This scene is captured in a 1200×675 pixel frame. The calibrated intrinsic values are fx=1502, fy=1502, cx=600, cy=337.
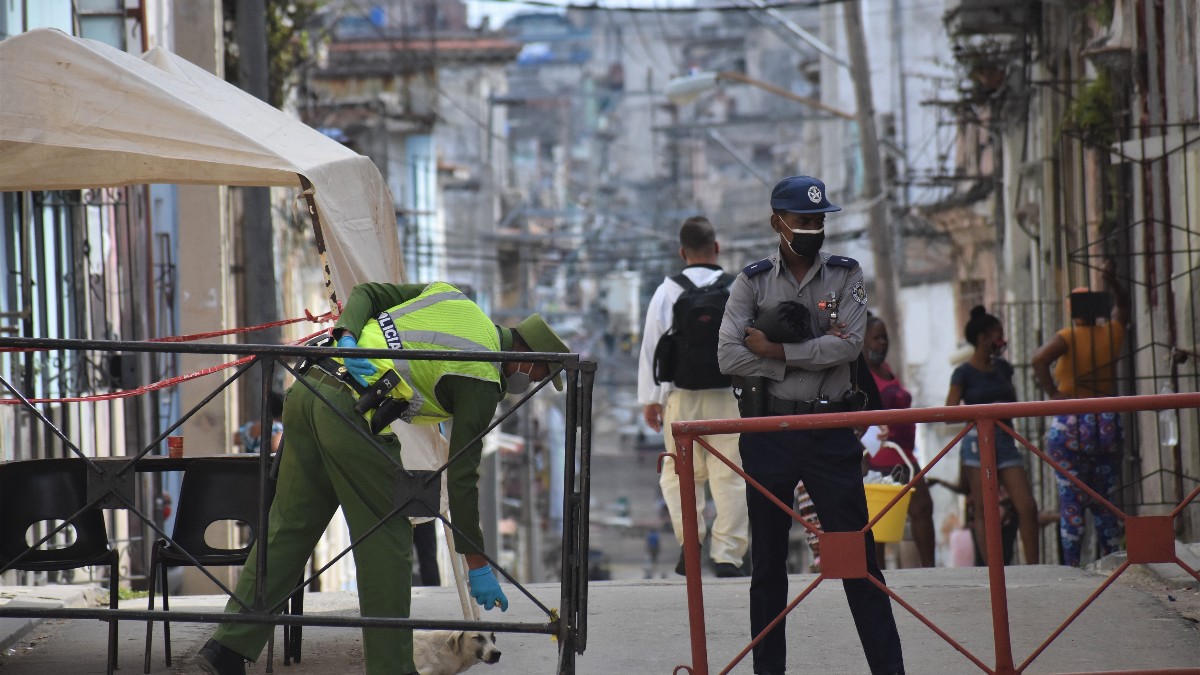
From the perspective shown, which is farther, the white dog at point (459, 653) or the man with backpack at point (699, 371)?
the man with backpack at point (699, 371)

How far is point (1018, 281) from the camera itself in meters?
19.7

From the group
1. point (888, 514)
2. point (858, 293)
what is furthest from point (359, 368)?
point (888, 514)

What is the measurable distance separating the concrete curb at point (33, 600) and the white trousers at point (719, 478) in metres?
3.33

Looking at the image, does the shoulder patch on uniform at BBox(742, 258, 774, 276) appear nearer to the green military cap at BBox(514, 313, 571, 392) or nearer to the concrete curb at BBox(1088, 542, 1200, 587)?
the green military cap at BBox(514, 313, 571, 392)

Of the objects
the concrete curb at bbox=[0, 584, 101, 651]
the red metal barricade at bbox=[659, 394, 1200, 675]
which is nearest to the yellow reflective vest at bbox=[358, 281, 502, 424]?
the red metal barricade at bbox=[659, 394, 1200, 675]

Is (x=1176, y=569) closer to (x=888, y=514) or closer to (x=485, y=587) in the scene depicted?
(x=888, y=514)

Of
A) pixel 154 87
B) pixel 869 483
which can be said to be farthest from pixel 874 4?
pixel 154 87

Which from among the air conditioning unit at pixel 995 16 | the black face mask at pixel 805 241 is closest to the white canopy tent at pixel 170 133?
the black face mask at pixel 805 241

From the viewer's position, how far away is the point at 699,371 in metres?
8.87

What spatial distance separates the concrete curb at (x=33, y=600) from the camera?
672cm

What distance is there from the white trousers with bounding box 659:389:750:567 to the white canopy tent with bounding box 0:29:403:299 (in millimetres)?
2433

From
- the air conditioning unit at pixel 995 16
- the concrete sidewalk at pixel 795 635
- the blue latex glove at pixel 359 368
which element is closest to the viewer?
the blue latex glove at pixel 359 368

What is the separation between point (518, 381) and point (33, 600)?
128 inches

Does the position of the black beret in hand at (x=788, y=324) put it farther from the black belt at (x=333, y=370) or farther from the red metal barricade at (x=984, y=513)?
the black belt at (x=333, y=370)
